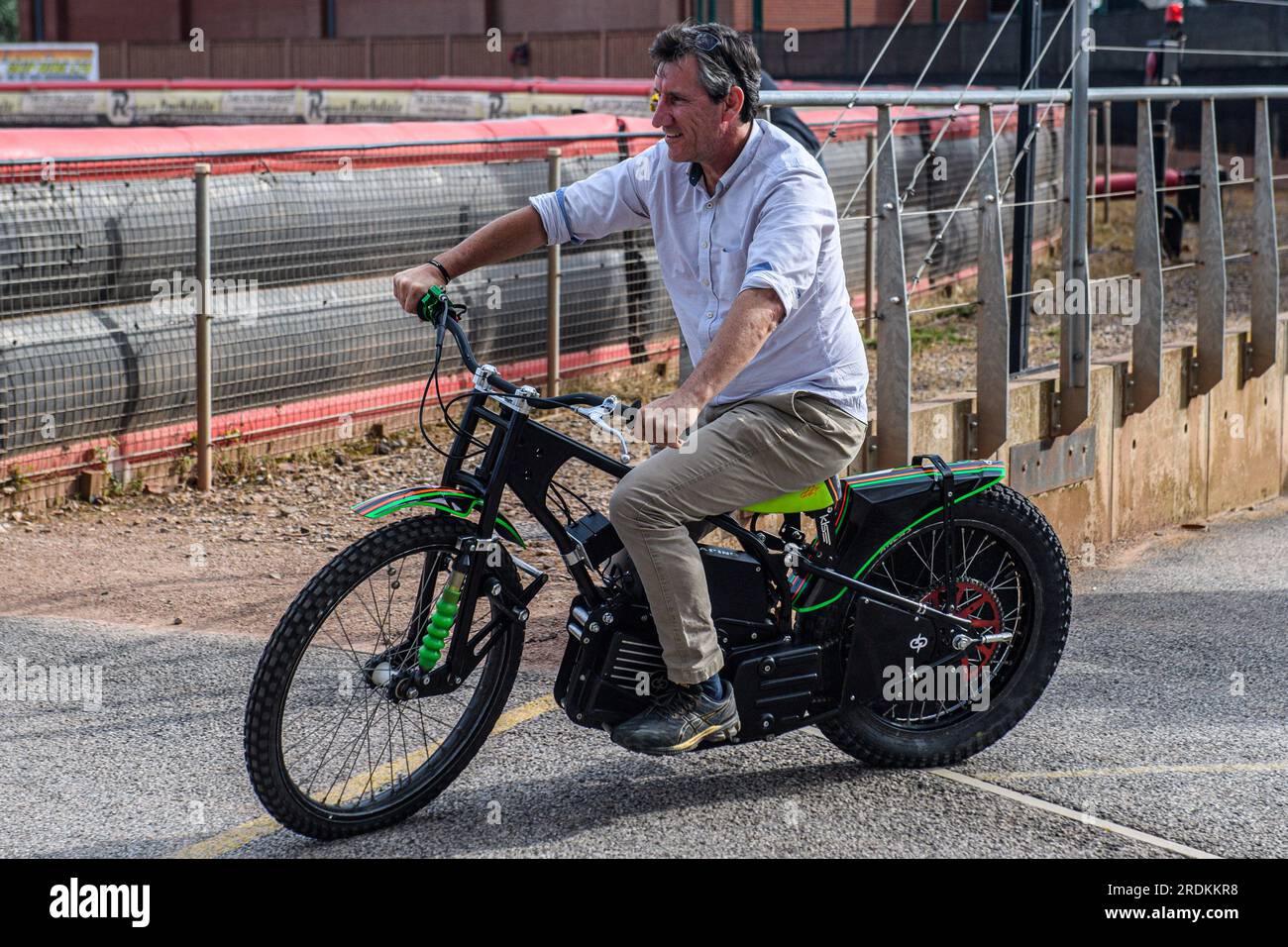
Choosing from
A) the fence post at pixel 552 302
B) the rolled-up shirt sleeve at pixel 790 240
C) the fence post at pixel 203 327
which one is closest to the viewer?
the rolled-up shirt sleeve at pixel 790 240

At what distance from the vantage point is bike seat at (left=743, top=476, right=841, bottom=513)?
414 centimetres

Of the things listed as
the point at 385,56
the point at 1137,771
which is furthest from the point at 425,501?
the point at 385,56

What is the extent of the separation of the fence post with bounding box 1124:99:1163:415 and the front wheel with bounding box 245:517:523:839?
4.80 metres

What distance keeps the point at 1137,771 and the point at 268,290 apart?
5.37m

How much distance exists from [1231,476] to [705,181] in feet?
20.9

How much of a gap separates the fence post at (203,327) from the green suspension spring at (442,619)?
417cm

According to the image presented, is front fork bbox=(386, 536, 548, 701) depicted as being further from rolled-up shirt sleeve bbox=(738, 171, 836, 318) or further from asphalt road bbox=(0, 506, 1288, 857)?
rolled-up shirt sleeve bbox=(738, 171, 836, 318)

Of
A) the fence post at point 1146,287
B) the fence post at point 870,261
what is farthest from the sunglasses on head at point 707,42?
the fence post at point 870,261

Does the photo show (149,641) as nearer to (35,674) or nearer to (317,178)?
(35,674)

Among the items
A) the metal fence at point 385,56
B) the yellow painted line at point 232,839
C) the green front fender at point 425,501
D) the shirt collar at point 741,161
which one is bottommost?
the yellow painted line at point 232,839

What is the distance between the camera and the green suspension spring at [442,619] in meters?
3.97
